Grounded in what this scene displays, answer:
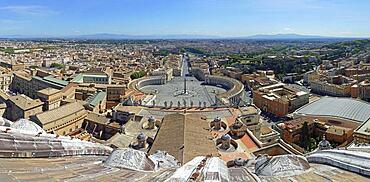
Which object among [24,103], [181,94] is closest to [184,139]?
[24,103]

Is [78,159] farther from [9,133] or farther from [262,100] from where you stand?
[262,100]

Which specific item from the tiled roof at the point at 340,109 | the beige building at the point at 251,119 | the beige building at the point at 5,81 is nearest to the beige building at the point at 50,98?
the beige building at the point at 5,81

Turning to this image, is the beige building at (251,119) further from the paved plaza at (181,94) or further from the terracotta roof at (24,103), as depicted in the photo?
the terracotta roof at (24,103)

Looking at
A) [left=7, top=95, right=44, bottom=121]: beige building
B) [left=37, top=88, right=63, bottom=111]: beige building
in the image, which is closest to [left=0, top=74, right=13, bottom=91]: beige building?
[left=37, top=88, right=63, bottom=111]: beige building

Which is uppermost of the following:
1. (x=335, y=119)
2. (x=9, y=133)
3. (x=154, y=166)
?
(x=9, y=133)

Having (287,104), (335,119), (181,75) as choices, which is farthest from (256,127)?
(181,75)

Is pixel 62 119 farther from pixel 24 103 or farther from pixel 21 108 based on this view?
pixel 24 103
